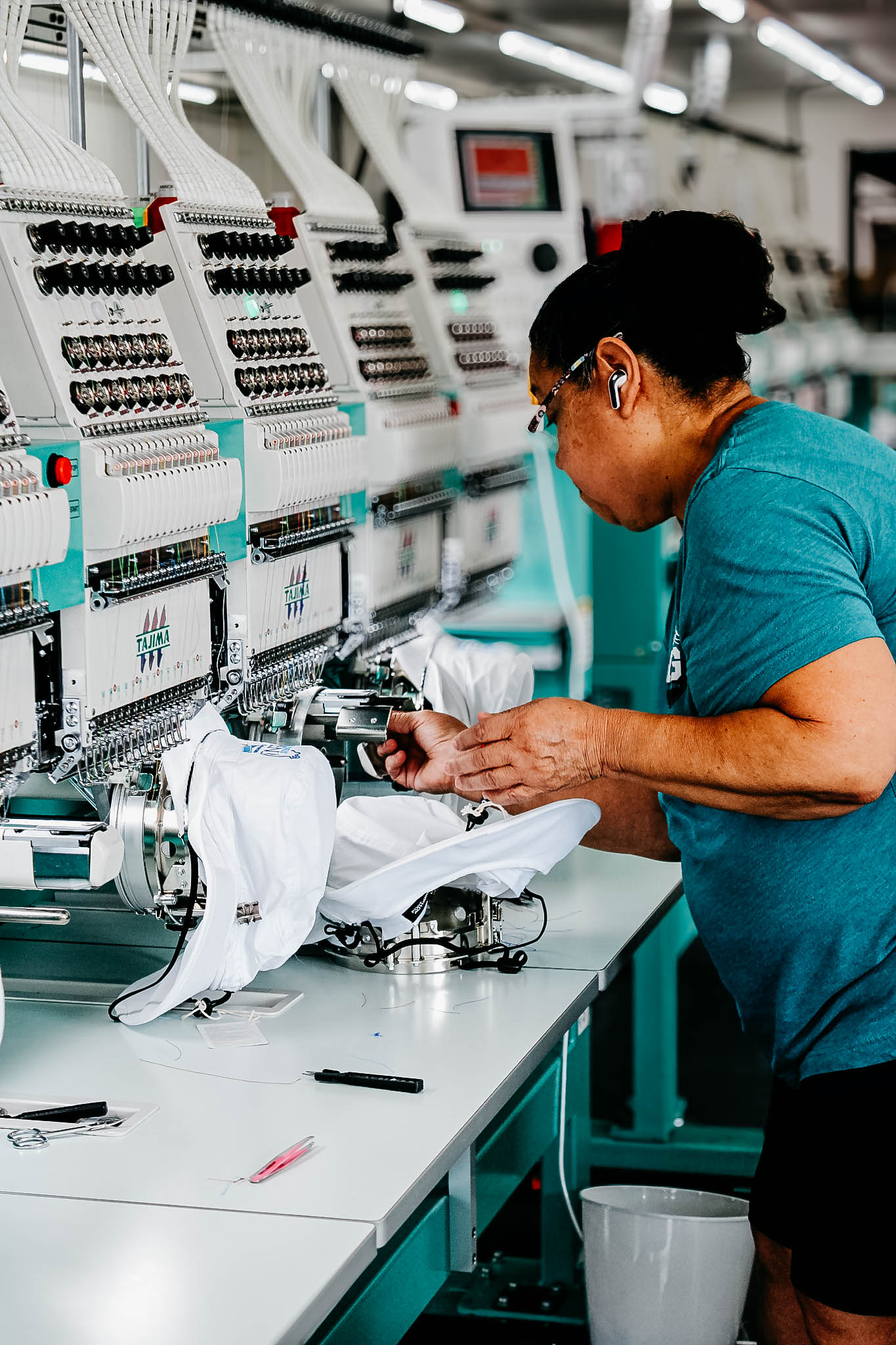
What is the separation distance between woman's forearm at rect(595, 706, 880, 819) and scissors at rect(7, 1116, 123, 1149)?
69 cm

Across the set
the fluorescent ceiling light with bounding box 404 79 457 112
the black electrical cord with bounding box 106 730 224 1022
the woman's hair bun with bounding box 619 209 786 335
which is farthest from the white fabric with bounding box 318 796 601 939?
the fluorescent ceiling light with bounding box 404 79 457 112

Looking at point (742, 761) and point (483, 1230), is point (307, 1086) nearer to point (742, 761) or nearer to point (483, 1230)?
point (742, 761)

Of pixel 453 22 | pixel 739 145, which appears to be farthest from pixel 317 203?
pixel 739 145

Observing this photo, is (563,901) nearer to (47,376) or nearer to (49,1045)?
(49,1045)

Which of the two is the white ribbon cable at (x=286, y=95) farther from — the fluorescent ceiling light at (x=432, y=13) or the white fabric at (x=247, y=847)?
the fluorescent ceiling light at (x=432, y=13)

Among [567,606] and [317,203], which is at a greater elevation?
[317,203]

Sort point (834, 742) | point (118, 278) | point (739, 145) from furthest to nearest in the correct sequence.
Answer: point (739, 145) → point (118, 278) → point (834, 742)

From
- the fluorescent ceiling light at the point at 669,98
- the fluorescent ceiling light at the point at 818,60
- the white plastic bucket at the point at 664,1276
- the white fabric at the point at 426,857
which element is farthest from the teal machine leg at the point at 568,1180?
the fluorescent ceiling light at the point at 669,98

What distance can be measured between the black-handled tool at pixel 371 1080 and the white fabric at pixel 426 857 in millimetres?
346

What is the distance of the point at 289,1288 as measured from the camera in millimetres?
1500

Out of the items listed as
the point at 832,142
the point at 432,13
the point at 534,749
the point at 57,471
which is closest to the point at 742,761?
the point at 534,749

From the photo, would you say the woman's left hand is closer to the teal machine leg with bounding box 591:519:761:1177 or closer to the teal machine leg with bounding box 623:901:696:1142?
the teal machine leg with bounding box 591:519:761:1177

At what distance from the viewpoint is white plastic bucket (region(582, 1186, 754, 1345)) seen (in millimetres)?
2373

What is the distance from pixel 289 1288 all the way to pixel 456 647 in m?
1.61
